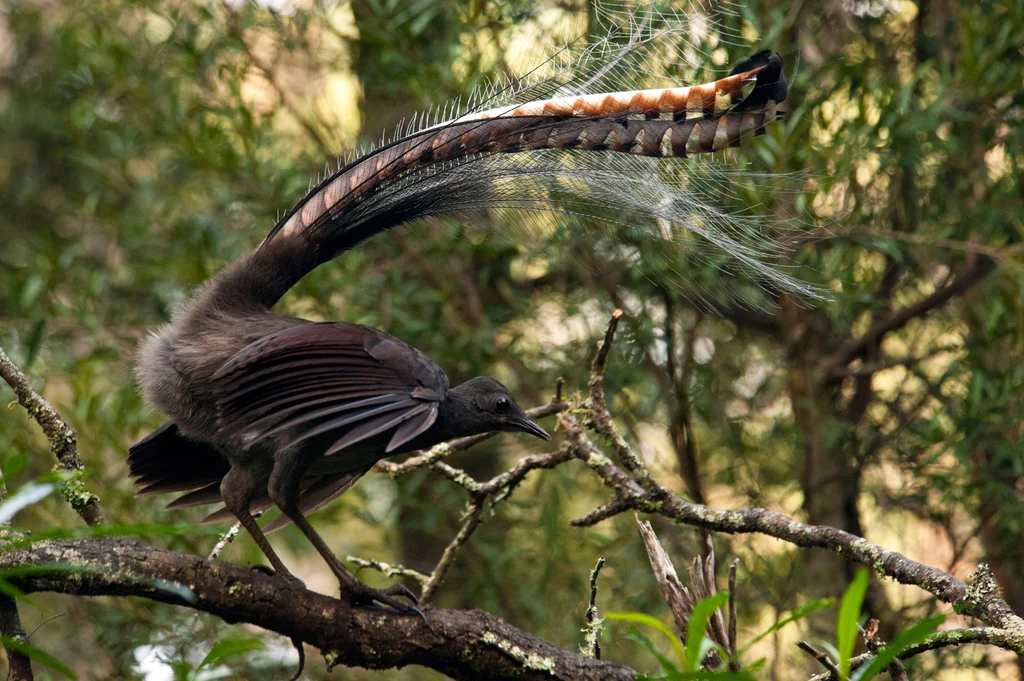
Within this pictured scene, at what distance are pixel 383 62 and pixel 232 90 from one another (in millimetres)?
733

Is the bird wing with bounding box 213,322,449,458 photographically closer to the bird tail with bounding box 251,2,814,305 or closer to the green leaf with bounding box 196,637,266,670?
the bird tail with bounding box 251,2,814,305

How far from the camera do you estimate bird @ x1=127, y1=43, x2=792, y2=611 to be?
104 inches

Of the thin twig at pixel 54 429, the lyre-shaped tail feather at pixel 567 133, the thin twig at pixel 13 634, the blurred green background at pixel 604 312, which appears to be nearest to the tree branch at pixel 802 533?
the lyre-shaped tail feather at pixel 567 133

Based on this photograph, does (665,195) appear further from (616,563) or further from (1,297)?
(1,297)

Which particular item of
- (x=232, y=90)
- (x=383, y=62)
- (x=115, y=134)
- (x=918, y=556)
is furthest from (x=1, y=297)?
(x=918, y=556)

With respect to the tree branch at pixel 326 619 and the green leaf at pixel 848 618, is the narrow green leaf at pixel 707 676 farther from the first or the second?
the tree branch at pixel 326 619

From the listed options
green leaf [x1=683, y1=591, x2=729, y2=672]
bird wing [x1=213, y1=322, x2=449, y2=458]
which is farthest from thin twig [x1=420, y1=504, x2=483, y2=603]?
green leaf [x1=683, y1=591, x2=729, y2=672]

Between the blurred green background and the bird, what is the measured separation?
134cm

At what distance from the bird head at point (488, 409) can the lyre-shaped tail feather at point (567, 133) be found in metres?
0.54

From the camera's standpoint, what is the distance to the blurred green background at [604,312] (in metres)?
4.38

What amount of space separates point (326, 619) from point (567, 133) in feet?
4.59

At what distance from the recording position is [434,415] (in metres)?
2.75

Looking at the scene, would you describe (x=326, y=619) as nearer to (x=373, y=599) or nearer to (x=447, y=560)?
(x=373, y=599)

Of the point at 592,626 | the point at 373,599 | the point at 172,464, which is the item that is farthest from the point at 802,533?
the point at 172,464
